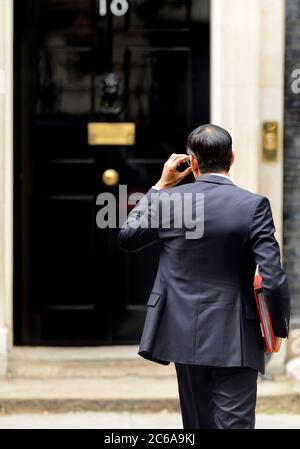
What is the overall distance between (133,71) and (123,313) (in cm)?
187

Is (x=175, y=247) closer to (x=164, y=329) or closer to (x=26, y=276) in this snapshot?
(x=164, y=329)

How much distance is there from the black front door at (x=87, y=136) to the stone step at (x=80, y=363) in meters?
0.11

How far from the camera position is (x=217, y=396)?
412cm

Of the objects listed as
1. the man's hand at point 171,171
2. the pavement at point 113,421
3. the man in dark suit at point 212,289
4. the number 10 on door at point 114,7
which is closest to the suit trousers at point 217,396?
the man in dark suit at point 212,289

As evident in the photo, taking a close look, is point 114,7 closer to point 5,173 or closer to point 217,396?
point 5,173

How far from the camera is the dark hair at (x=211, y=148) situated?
4191 millimetres

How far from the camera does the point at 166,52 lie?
7.30 meters

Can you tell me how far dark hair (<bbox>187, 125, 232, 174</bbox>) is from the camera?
4.19 m

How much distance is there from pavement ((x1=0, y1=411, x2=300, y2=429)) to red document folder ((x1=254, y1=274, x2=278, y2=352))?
223cm

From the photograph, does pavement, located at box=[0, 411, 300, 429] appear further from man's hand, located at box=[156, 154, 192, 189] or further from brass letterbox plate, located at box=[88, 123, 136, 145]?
man's hand, located at box=[156, 154, 192, 189]

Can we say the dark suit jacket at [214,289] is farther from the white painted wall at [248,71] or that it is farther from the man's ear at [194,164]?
the white painted wall at [248,71]

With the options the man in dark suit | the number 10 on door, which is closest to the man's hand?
the man in dark suit

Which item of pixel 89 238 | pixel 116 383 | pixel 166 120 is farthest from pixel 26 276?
pixel 166 120

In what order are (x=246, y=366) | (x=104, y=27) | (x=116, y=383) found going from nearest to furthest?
(x=246, y=366) < (x=116, y=383) < (x=104, y=27)
